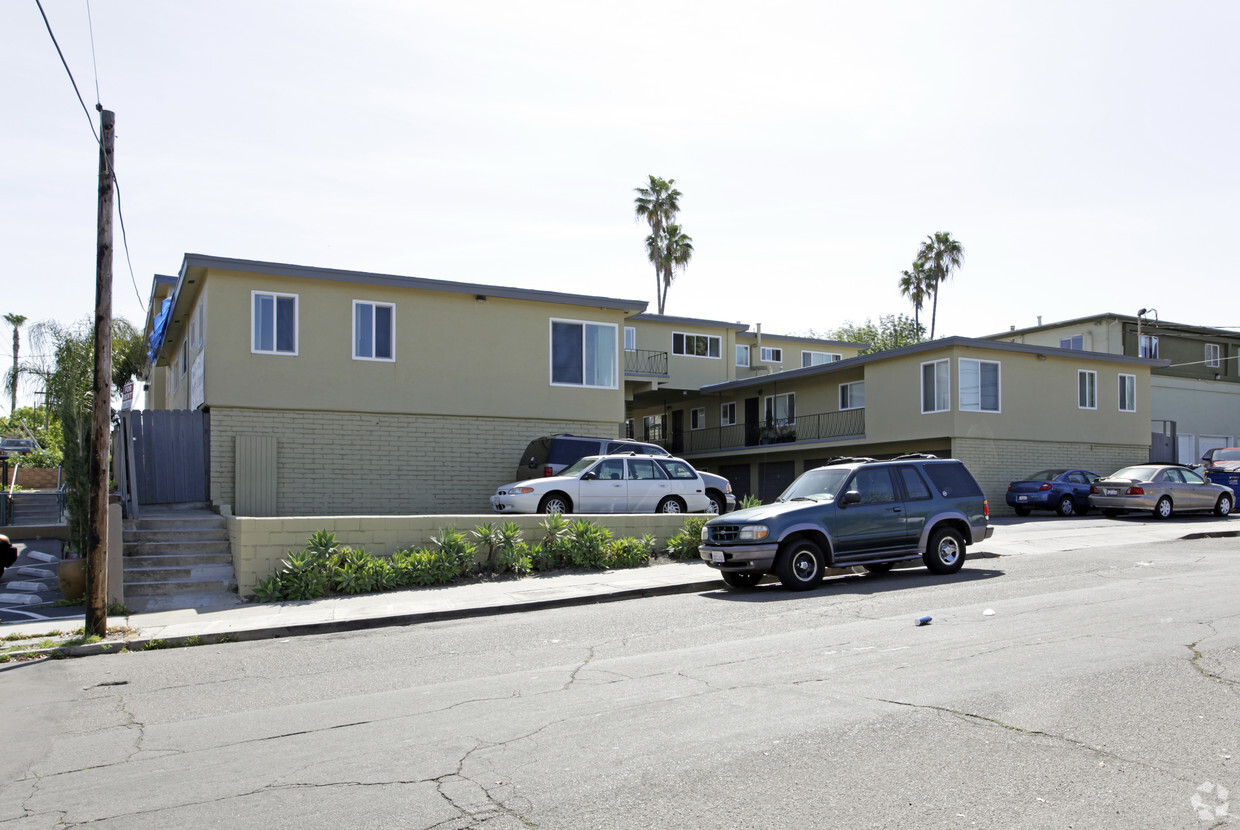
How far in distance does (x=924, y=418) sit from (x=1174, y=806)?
26.0m

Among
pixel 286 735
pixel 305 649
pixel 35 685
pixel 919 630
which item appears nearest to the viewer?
pixel 286 735

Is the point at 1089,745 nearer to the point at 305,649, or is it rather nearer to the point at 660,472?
the point at 305,649

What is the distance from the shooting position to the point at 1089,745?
18.6 feet

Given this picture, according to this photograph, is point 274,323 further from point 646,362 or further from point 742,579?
point 646,362

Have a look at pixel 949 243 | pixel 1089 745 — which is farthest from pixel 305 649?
pixel 949 243

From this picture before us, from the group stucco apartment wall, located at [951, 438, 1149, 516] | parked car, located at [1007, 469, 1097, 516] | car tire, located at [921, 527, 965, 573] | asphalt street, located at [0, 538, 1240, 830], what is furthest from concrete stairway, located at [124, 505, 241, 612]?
parked car, located at [1007, 469, 1097, 516]

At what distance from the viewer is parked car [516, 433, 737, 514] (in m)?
20.0

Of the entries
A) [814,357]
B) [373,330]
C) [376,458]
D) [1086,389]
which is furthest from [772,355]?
[376,458]

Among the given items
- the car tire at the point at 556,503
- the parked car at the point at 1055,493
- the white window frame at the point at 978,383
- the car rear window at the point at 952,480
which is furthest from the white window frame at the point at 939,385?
the car tire at the point at 556,503

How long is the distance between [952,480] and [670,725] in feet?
31.4

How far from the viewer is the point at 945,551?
561 inches

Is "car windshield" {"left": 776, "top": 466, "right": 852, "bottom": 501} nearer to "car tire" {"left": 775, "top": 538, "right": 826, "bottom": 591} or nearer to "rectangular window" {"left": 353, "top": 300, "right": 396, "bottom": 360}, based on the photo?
"car tire" {"left": 775, "top": 538, "right": 826, "bottom": 591}

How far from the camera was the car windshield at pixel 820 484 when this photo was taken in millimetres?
13695

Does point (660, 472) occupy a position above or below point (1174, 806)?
above
